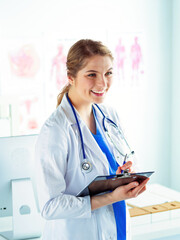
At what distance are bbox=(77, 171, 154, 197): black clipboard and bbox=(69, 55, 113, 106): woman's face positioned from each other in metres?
0.32

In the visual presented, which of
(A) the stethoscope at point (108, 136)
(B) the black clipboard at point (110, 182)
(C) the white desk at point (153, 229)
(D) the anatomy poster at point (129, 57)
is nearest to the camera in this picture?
(B) the black clipboard at point (110, 182)

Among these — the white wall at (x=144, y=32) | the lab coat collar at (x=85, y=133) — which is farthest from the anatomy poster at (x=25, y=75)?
the lab coat collar at (x=85, y=133)

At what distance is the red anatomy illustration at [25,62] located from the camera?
382cm

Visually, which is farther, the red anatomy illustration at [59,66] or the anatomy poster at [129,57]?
the anatomy poster at [129,57]

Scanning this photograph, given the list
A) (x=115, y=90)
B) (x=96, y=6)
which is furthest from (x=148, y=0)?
(x=115, y=90)

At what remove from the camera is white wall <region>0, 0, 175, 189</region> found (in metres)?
3.90

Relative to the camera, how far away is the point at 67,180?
139cm

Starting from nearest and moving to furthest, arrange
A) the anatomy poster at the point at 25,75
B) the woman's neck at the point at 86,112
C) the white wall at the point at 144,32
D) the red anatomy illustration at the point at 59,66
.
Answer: the woman's neck at the point at 86,112 → the anatomy poster at the point at 25,75 → the white wall at the point at 144,32 → the red anatomy illustration at the point at 59,66

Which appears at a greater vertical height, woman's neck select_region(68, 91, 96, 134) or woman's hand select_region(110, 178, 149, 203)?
woman's neck select_region(68, 91, 96, 134)

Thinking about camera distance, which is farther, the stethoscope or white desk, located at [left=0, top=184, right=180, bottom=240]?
white desk, located at [left=0, top=184, right=180, bottom=240]

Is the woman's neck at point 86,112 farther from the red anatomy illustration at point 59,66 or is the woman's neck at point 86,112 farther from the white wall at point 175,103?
the white wall at point 175,103

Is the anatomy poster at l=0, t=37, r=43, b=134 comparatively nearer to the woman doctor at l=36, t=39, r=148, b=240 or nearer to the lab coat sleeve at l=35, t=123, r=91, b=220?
the woman doctor at l=36, t=39, r=148, b=240

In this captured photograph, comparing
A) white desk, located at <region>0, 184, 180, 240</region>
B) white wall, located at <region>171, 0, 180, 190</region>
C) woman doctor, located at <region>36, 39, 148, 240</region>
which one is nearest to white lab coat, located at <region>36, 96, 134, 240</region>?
woman doctor, located at <region>36, 39, 148, 240</region>

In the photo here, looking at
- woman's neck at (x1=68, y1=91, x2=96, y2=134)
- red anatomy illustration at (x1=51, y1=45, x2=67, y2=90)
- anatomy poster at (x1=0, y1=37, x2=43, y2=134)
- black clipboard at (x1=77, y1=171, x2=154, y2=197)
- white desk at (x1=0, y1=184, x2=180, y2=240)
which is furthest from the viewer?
red anatomy illustration at (x1=51, y1=45, x2=67, y2=90)
